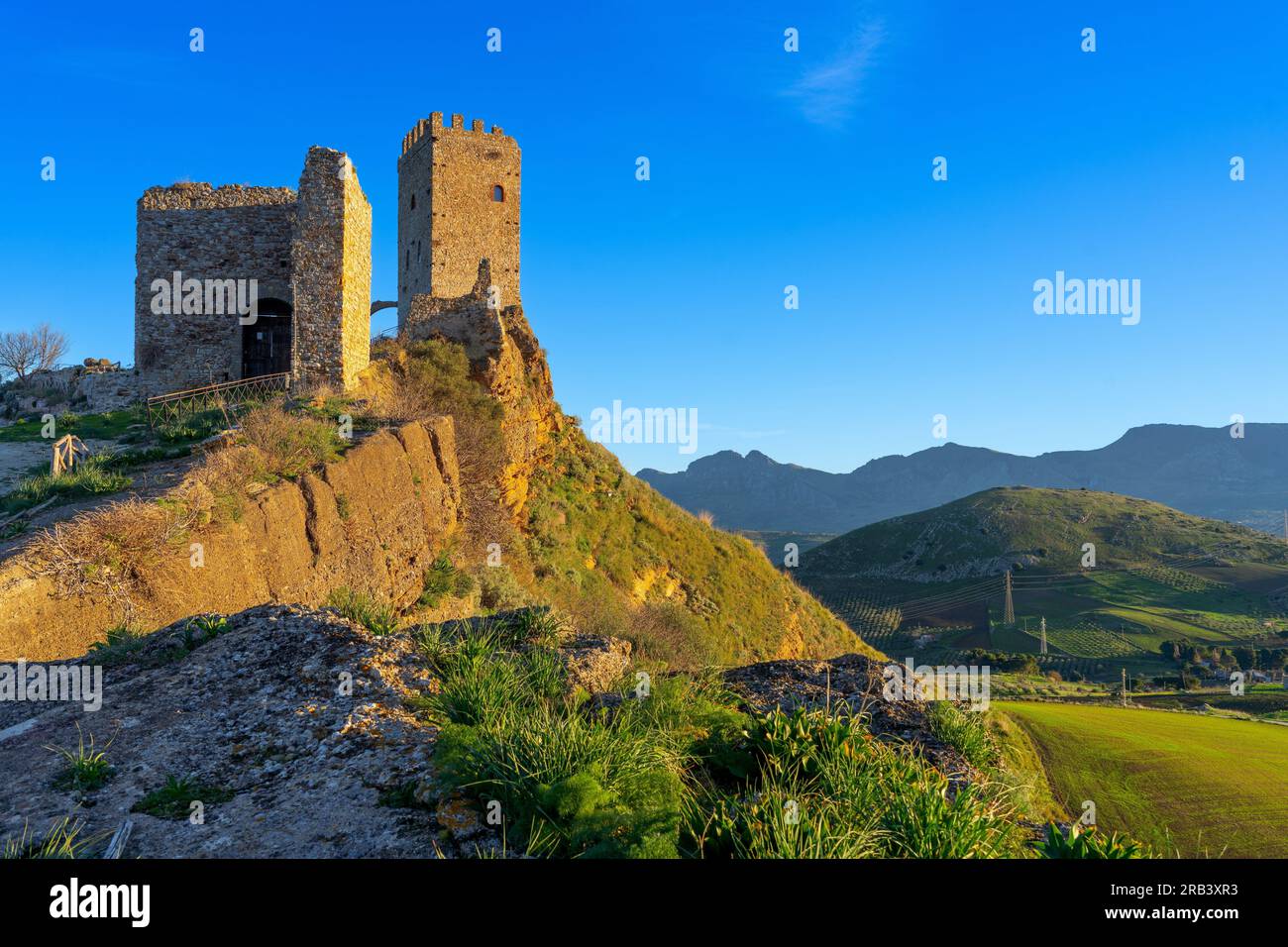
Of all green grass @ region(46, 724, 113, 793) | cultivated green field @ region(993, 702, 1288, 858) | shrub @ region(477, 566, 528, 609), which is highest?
green grass @ region(46, 724, 113, 793)

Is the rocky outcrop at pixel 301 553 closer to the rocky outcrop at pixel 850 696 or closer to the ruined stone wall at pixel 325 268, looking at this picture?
the ruined stone wall at pixel 325 268

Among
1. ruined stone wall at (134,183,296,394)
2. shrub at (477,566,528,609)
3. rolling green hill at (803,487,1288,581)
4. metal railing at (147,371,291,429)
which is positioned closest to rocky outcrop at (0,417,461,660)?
shrub at (477,566,528,609)

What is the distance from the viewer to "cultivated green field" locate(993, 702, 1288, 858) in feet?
105

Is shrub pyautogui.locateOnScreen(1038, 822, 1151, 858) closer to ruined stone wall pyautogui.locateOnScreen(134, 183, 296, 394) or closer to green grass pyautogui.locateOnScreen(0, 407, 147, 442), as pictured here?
green grass pyautogui.locateOnScreen(0, 407, 147, 442)

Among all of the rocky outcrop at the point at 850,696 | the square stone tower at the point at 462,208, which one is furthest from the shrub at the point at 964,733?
the square stone tower at the point at 462,208

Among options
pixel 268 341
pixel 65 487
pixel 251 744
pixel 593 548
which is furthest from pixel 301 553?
pixel 593 548

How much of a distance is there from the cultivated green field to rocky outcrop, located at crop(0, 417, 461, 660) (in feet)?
82.4

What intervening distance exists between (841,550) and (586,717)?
147m

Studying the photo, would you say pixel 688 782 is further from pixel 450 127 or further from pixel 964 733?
pixel 450 127

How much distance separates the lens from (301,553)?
40.6 ft

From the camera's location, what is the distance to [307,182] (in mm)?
19766

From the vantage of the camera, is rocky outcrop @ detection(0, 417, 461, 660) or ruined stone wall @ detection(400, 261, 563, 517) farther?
ruined stone wall @ detection(400, 261, 563, 517)
